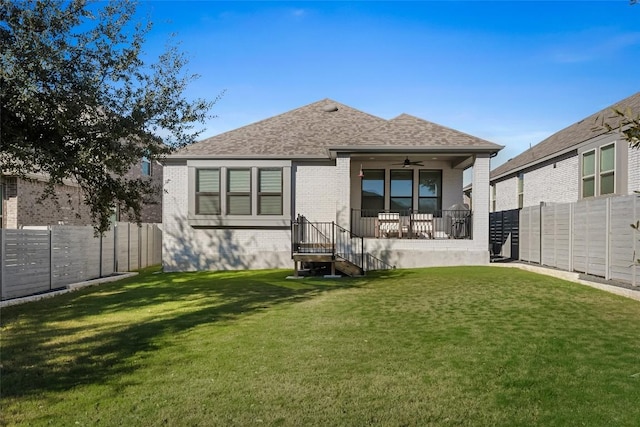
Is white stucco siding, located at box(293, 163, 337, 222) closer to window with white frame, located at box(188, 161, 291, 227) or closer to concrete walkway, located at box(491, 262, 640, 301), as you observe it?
window with white frame, located at box(188, 161, 291, 227)

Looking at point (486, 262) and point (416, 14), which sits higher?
point (416, 14)

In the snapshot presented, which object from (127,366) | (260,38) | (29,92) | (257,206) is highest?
(260,38)

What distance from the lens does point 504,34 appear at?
13.9m

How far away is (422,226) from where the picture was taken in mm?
17141

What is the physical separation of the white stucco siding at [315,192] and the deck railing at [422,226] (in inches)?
49.8

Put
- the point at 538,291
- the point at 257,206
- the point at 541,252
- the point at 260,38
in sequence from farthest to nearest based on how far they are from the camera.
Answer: the point at 257,206
the point at 541,252
the point at 260,38
the point at 538,291

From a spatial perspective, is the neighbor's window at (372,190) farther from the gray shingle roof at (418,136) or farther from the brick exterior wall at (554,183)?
the brick exterior wall at (554,183)

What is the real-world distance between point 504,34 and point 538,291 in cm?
799

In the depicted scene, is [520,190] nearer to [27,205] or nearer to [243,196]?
[243,196]

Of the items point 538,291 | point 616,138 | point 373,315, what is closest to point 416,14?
point 616,138

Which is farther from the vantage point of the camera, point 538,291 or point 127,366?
point 538,291

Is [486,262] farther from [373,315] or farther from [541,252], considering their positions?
[373,315]

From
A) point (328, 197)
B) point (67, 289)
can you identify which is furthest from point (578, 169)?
point (67, 289)

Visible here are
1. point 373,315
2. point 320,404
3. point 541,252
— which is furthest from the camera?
point 541,252
